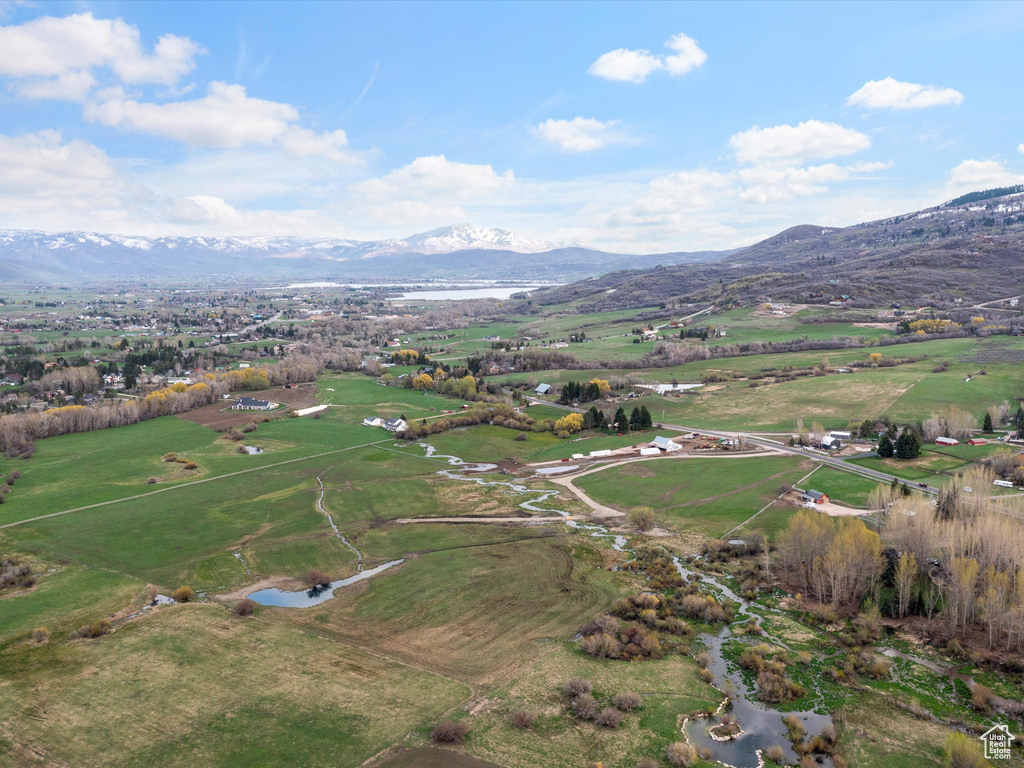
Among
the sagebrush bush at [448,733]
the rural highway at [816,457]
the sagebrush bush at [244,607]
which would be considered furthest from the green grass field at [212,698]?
the rural highway at [816,457]

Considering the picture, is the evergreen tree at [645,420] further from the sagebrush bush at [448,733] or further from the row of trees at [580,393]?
the sagebrush bush at [448,733]

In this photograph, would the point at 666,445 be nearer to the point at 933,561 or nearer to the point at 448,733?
the point at 933,561

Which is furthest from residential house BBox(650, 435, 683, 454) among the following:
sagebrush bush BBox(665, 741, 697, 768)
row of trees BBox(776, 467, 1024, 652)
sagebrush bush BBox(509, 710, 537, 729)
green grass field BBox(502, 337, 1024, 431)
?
sagebrush bush BBox(665, 741, 697, 768)

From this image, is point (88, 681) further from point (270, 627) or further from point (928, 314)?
point (928, 314)

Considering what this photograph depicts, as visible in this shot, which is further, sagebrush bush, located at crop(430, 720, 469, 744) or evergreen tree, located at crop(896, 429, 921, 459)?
evergreen tree, located at crop(896, 429, 921, 459)

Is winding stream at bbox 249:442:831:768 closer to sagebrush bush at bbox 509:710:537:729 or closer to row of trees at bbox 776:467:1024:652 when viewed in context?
row of trees at bbox 776:467:1024:652

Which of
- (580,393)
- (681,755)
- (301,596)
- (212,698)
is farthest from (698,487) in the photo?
(212,698)
